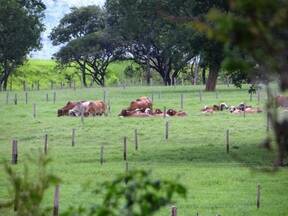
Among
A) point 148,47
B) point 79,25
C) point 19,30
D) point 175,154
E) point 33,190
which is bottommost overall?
point 175,154

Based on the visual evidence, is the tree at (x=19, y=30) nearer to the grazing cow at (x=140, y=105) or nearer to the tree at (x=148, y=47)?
the tree at (x=148, y=47)

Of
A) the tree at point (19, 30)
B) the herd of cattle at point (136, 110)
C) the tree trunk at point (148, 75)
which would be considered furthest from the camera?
the tree trunk at point (148, 75)

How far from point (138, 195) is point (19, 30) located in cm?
6079

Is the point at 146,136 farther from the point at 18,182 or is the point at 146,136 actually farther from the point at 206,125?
the point at 18,182

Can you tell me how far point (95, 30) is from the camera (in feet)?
306

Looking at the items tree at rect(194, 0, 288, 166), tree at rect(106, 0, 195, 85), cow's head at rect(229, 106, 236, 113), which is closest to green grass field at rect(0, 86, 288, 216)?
cow's head at rect(229, 106, 236, 113)

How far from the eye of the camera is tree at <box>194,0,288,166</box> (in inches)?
156

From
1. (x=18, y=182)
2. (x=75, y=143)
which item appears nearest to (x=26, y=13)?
(x=75, y=143)

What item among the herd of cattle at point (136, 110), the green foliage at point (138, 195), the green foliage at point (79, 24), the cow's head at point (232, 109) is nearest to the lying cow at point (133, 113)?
the herd of cattle at point (136, 110)

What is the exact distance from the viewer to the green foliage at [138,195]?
4.42 m

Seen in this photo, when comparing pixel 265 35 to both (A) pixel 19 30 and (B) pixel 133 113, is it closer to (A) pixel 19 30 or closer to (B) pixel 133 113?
(B) pixel 133 113

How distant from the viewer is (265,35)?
12.9 ft

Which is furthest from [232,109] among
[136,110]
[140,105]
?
[136,110]

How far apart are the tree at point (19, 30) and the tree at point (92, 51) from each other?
51.2ft
